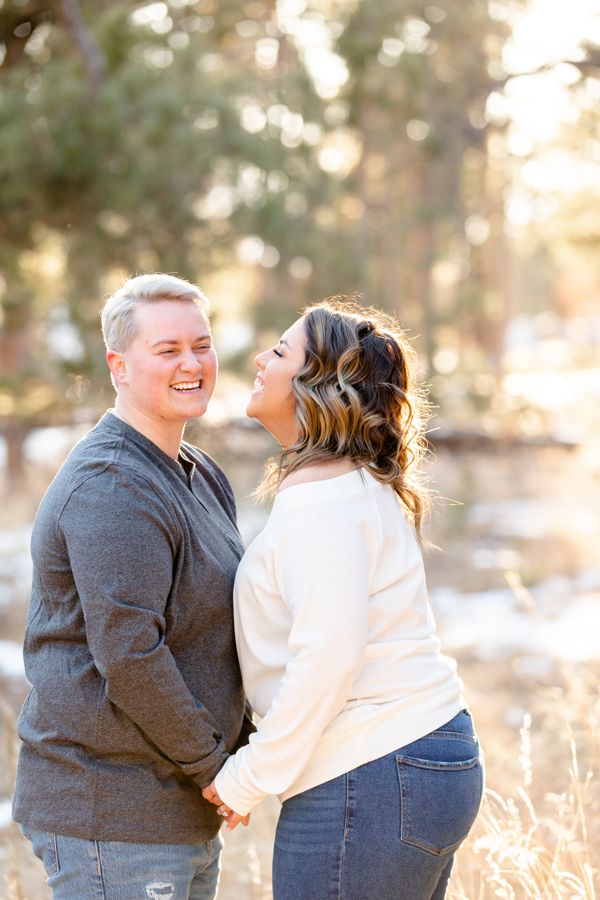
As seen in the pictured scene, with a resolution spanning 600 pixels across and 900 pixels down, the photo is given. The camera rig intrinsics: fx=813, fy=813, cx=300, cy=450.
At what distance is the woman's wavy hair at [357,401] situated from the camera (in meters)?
1.84

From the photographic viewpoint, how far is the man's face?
1.87 m

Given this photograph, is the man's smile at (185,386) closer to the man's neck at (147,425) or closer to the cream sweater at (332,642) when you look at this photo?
the man's neck at (147,425)

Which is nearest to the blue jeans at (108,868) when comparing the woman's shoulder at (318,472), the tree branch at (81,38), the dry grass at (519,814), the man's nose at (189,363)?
the dry grass at (519,814)

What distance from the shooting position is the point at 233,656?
1940 mm

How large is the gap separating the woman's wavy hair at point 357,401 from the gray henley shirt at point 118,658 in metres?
0.35

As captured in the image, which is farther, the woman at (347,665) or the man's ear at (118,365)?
the man's ear at (118,365)

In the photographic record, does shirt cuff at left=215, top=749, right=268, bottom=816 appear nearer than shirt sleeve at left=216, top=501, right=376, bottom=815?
No

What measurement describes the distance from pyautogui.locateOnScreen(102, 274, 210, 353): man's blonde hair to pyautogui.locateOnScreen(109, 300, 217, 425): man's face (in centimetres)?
1

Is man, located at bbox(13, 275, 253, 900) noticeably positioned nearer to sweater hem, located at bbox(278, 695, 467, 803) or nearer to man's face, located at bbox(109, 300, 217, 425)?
man's face, located at bbox(109, 300, 217, 425)

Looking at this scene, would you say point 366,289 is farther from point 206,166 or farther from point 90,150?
point 90,150

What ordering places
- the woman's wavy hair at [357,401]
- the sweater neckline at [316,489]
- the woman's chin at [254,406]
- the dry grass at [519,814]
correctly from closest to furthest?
the sweater neckline at [316,489] < the woman's wavy hair at [357,401] < the woman's chin at [254,406] < the dry grass at [519,814]

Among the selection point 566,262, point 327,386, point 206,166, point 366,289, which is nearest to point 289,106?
point 366,289

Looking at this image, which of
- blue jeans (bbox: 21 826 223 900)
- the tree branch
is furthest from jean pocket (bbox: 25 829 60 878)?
the tree branch

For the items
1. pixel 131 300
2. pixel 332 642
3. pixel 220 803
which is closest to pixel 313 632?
pixel 332 642
